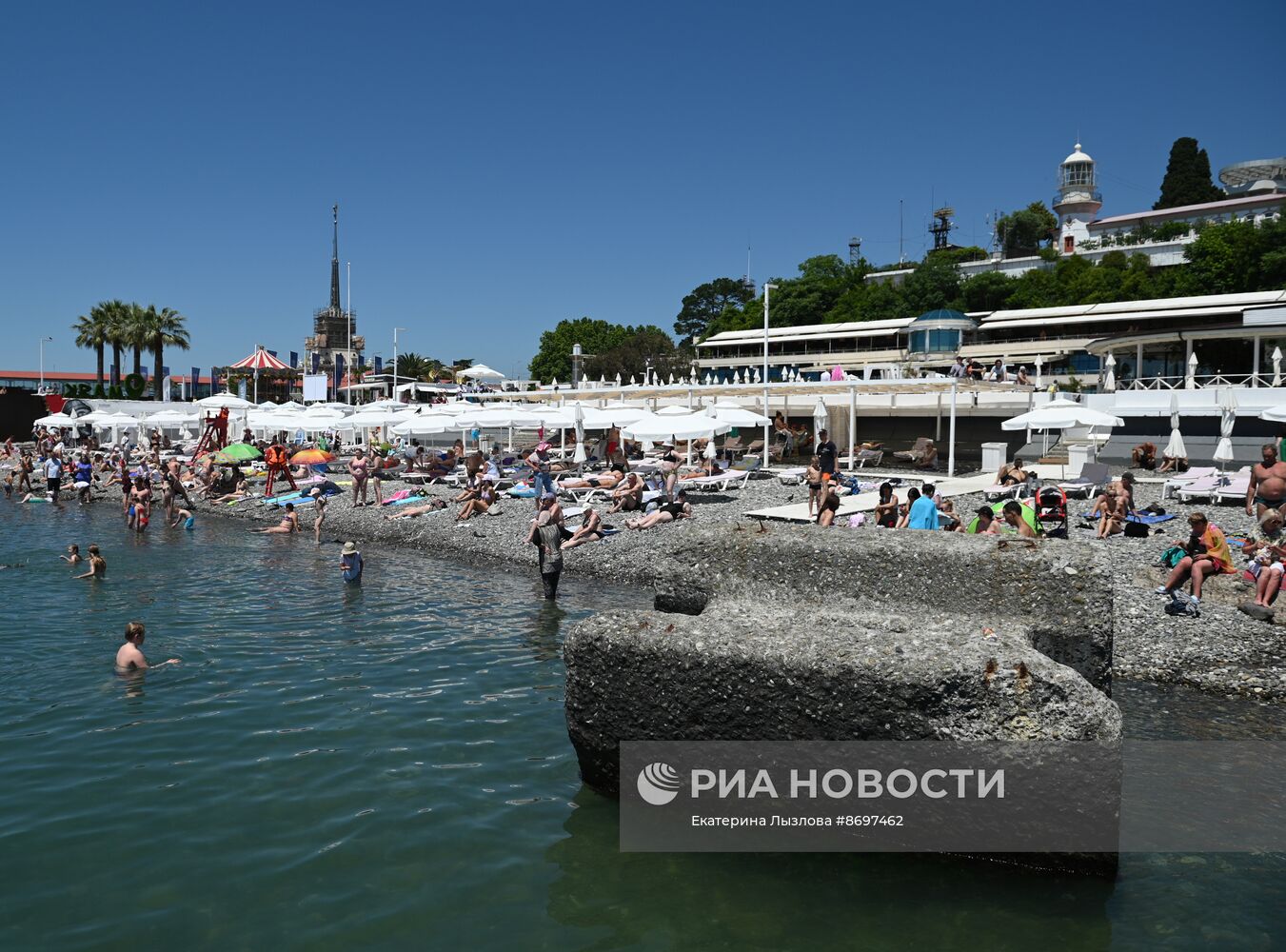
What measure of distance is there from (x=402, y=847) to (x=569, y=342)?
74350mm

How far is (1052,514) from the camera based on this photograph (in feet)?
45.3

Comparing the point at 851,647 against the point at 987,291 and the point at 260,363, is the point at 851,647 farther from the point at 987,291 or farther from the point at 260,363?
the point at 987,291

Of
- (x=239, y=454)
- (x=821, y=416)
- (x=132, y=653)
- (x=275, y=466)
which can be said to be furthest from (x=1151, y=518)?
(x=239, y=454)

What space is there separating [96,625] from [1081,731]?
11949mm

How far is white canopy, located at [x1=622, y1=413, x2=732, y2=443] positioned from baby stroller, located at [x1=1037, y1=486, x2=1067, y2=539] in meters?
7.84

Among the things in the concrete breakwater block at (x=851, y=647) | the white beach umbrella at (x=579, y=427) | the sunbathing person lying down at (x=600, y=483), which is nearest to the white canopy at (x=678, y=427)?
the sunbathing person lying down at (x=600, y=483)

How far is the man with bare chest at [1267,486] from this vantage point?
46.6ft

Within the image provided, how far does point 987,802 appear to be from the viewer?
5.30 m

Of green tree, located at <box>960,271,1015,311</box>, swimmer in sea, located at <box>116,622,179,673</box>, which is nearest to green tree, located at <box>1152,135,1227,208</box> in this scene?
green tree, located at <box>960,271,1015,311</box>

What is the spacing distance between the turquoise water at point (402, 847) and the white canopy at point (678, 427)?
32.7ft

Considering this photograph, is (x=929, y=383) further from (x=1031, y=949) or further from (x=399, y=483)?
(x=1031, y=949)

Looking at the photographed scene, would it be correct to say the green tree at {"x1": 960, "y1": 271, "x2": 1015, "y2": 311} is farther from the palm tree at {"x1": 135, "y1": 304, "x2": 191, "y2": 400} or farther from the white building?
the palm tree at {"x1": 135, "y1": 304, "x2": 191, "y2": 400}

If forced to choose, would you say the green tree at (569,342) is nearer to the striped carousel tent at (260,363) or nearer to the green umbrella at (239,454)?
the striped carousel tent at (260,363)

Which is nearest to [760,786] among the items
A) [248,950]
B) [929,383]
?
[248,950]
